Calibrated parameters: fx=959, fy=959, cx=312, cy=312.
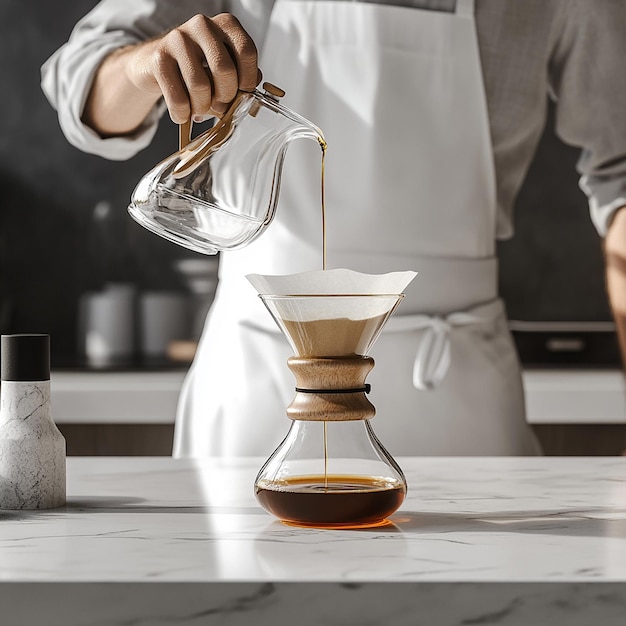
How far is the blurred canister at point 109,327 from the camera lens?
2.20 metres

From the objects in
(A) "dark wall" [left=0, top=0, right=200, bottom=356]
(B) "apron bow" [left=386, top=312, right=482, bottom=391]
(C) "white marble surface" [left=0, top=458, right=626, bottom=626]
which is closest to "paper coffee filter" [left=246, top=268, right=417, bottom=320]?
(C) "white marble surface" [left=0, top=458, right=626, bottom=626]

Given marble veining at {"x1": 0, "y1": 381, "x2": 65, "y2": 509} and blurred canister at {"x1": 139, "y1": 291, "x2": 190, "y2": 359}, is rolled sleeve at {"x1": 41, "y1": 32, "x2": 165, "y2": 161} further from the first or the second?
blurred canister at {"x1": 139, "y1": 291, "x2": 190, "y2": 359}

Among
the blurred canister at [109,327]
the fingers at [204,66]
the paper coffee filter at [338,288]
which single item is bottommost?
the blurred canister at [109,327]

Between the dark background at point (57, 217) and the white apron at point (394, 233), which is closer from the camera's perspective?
the white apron at point (394, 233)

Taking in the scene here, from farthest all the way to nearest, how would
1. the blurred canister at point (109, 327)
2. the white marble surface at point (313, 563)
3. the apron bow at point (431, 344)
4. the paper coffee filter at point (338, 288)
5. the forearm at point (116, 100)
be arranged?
the blurred canister at point (109, 327), the apron bow at point (431, 344), the forearm at point (116, 100), the paper coffee filter at point (338, 288), the white marble surface at point (313, 563)

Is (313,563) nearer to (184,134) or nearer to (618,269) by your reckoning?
(184,134)

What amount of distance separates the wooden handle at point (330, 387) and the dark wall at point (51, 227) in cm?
173

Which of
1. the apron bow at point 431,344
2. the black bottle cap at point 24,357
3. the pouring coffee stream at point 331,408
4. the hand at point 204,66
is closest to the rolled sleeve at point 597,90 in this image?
the apron bow at point 431,344

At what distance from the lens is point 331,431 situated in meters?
0.64

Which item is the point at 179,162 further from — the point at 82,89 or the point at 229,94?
the point at 82,89

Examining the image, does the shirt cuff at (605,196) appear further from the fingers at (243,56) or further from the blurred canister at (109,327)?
the blurred canister at (109,327)

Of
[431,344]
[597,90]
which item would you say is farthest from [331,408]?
[597,90]

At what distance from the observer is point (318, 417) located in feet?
2.03
